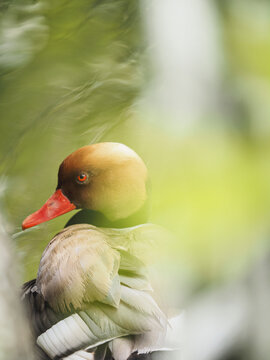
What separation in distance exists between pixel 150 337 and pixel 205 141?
416mm

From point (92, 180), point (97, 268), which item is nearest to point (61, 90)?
point (92, 180)

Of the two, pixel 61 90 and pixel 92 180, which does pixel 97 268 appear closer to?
pixel 92 180

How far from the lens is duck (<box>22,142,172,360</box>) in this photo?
54 cm

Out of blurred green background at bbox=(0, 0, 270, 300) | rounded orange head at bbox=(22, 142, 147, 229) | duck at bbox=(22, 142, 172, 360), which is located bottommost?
duck at bbox=(22, 142, 172, 360)

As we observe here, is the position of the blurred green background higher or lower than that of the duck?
higher

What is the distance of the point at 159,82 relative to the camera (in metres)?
0.54

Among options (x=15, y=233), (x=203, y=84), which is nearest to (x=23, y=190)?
(x=15, y=233)

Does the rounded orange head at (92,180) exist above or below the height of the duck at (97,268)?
above

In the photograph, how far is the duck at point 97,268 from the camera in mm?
543

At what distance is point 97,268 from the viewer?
56 cm

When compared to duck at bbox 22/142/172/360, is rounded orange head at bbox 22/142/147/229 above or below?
above

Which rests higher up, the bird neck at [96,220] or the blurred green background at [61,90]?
the blurred green background at [61,90]

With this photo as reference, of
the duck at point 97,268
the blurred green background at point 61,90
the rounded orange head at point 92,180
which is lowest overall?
the duck at point 97,268

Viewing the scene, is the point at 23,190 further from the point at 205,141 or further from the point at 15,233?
the point at 205,141
